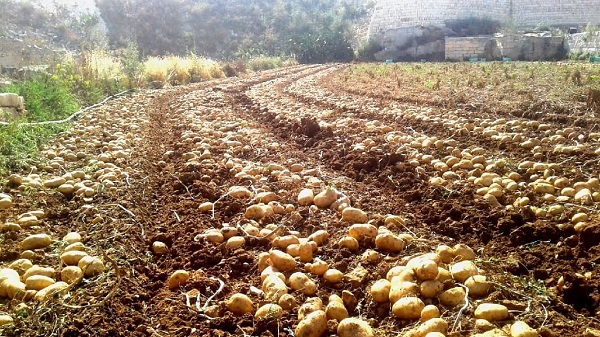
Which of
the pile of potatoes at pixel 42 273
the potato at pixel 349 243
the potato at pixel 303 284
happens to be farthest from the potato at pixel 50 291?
the potato at pixel 349 243

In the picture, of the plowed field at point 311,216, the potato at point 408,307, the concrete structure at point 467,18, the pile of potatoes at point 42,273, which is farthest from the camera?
the concrete structure at point 467,18

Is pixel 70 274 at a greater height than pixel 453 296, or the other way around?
pixel 70 274

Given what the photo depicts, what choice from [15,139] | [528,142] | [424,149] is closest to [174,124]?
[15,139]

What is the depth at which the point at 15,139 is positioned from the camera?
4.74 m

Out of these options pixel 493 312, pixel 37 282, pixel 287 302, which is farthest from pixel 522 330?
pixel 37 282

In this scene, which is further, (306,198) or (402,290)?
(306,198)

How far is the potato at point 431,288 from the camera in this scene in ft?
6.90

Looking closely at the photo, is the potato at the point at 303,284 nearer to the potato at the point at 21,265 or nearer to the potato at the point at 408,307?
the potato at the point at 408,307

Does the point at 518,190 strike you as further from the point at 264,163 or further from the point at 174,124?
the point at 174,124

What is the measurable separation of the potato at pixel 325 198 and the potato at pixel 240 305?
1263 millimetres

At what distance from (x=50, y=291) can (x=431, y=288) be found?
1.85m

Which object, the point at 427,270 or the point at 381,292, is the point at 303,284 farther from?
the point at 427,270

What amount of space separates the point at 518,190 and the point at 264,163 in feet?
7.51

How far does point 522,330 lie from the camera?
1.75m
